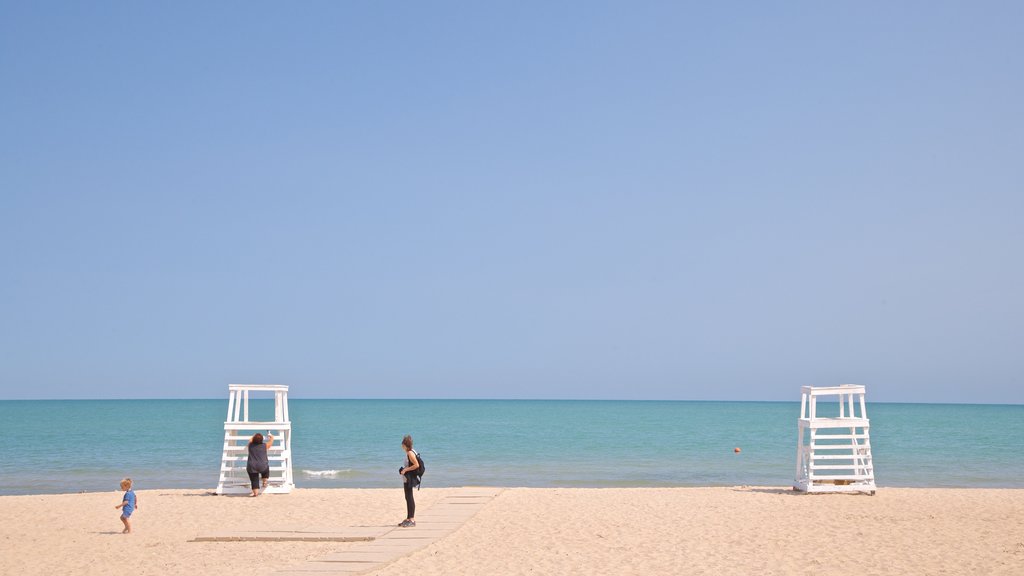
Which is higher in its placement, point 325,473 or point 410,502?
point 410,502

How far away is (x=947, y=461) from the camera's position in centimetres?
3444

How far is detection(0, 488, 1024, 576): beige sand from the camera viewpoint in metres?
10.7

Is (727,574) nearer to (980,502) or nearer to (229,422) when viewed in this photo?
(980,502)

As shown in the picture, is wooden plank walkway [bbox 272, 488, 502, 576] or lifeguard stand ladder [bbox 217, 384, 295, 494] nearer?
wooden plank walkway [bbox 272, 488, 502, 576]

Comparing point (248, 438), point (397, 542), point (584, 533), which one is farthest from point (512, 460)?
point (397, 542)

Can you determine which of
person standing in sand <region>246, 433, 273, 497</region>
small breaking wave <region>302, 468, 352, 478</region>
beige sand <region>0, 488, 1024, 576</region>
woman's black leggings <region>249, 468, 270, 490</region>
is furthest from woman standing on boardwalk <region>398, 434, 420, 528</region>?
small breaking wave <region>302, 468, 352, 478</region>

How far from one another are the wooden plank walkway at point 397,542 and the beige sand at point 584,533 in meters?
0.23

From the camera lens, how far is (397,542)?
12086 millimetres

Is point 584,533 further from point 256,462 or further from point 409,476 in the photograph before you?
point 256,462

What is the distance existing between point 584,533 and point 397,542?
8.93ft

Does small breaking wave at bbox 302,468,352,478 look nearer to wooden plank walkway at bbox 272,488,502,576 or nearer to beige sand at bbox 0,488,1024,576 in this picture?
beige sand at bbox 0,488,1024,576

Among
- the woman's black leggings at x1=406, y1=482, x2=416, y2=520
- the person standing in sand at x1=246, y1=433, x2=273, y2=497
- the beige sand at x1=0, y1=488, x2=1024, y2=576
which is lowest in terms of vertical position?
the beige sand at x1=0, y1=488, x2=1024, y2=576

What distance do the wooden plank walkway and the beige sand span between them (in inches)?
9.0

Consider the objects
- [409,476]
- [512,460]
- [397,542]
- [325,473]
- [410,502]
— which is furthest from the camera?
[512,460]
